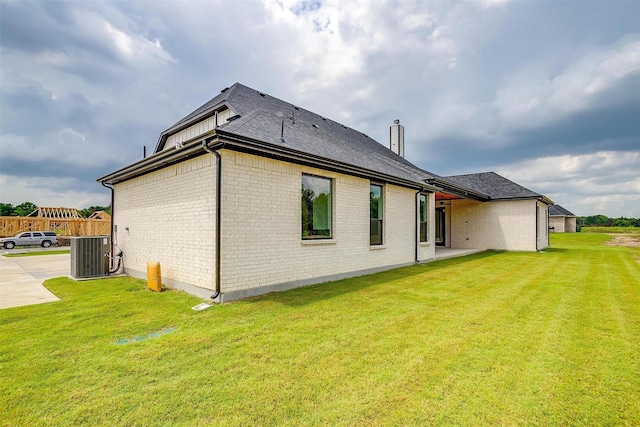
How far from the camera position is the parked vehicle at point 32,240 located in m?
22.0

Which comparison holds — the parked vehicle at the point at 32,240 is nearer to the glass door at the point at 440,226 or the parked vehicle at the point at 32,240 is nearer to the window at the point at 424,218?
the window at the point at 424,218

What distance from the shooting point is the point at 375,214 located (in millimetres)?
9148

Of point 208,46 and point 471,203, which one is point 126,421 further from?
point 471,203

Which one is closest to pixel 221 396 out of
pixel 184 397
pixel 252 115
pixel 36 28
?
pixel 184 397

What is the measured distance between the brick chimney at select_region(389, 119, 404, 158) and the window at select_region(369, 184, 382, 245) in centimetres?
1013

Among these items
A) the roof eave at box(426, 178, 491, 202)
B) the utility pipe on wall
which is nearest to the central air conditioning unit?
the utility pipe on wall

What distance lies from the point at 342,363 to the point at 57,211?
3794 centimetres

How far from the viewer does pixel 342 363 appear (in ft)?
10.1

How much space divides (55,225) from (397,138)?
3390 cm

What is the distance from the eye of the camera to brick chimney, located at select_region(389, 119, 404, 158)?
18.4 m

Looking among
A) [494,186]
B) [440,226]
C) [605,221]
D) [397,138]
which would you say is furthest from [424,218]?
[605,221]

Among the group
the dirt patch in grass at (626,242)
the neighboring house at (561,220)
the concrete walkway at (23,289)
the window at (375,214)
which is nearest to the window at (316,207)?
the window at (375,214)

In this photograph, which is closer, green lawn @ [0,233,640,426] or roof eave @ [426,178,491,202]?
green lawn @ [0,233,640,426]

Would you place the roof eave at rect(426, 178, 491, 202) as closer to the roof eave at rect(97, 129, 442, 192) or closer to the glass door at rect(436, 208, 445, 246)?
the glass door at rect(436, 208, 445, 246)
